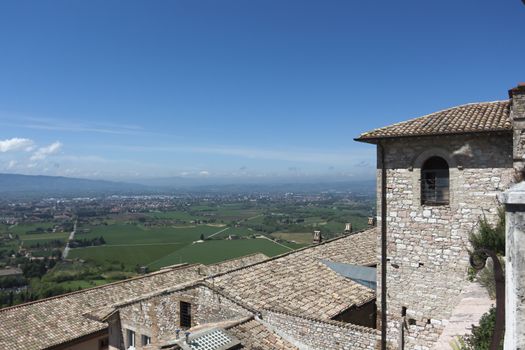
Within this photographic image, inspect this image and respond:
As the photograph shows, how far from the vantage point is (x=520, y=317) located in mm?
3035

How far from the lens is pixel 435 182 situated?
11258mm

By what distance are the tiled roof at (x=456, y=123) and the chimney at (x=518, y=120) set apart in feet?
1.78

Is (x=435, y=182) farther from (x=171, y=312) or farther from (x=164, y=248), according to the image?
(x=164, y=248)

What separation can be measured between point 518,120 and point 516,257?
750 centimetres

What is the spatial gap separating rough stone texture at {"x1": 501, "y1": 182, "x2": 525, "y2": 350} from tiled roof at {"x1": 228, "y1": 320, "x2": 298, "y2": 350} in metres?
9.12

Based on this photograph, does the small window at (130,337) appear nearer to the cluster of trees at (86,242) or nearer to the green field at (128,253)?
the green field at (128,253)

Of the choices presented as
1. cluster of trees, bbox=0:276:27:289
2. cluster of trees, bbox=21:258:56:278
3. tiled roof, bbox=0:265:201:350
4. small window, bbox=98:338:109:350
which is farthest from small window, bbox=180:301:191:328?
cluster of trees, bbox=21:258:56:278

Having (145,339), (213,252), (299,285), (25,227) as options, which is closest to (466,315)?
(299,285)

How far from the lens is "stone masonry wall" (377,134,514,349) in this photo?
10.5 meters

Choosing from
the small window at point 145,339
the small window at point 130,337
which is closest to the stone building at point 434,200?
the small window at point 145,339

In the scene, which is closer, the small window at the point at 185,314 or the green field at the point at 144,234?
the small window at the point at 185,314

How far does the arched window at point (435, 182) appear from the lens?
36.6 ft

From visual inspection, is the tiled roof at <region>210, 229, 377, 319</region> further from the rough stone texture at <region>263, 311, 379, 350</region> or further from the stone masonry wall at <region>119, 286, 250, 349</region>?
the rough stone texture at <region>263, 311, 379, 350</region>

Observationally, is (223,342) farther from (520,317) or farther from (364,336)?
(520,317)
